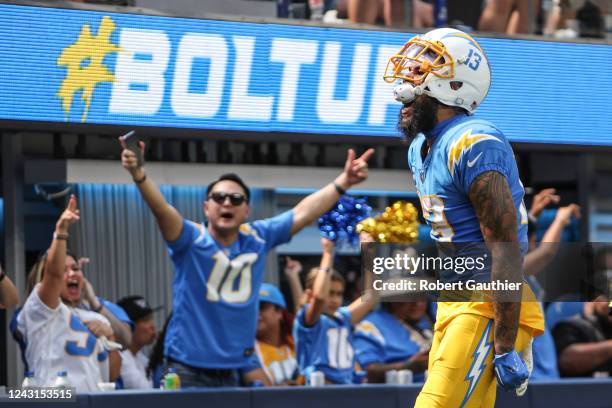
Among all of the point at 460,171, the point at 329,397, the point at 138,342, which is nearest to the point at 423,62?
the point at 460,171

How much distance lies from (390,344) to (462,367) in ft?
13.2

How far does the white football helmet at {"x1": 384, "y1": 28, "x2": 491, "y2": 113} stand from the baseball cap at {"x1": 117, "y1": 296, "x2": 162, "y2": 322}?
4.37 meters

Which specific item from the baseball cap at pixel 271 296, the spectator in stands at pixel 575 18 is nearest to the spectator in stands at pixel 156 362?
the baseball cap at pixel 271 296

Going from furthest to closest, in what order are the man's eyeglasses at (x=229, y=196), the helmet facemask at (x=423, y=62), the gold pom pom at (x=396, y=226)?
1. the man's eyeglasses at (x=229, y=196)
2. the gold pom pom at (x=396, y=226)
3. the helmet facemask at (x=423, y=62)

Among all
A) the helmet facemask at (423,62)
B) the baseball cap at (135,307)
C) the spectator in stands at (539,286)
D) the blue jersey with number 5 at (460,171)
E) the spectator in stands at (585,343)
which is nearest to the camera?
the blue jersey with number 5 at (460,171)

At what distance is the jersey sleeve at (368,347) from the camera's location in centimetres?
939

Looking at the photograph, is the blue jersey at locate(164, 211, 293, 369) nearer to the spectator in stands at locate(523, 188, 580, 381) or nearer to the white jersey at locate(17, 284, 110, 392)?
the white jersey at locate(17, 284, 110, 392)

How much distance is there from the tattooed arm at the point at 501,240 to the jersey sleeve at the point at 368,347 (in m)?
4.06

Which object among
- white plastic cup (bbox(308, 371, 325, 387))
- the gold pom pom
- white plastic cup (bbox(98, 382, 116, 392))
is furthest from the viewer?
white plastic cup (bbox(308, 371, 325, 387))

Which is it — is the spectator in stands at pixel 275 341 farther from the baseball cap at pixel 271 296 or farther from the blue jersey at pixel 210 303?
the blue jersey at pixel 210 303

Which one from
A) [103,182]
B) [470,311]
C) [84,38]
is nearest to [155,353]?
[103,182]

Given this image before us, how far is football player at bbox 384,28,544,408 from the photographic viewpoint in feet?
17.6

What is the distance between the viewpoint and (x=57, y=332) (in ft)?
26.9

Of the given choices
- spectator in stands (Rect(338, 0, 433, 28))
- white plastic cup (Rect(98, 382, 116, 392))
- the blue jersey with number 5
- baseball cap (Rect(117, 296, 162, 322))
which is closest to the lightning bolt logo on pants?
the blue jersey with number 5
